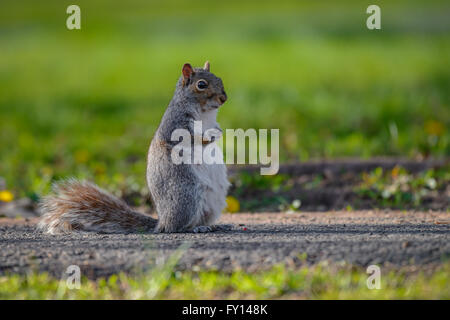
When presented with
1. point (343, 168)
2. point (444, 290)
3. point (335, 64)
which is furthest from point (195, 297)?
point (335, 64)

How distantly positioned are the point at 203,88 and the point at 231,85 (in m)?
7.10

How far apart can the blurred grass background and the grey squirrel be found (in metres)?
1.99

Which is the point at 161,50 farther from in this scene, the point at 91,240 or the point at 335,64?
the point at 91,240

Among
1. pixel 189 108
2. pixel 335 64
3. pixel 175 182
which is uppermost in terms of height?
pixel 335 64

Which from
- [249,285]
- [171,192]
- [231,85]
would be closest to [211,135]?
[171,192]

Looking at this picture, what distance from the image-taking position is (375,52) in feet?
47.6

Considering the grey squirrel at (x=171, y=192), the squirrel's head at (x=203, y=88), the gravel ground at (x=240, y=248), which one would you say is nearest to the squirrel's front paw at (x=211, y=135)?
the grey squirrel at (x=171, y=192)

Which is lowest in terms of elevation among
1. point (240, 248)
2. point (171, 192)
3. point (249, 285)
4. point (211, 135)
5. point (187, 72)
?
point (249, 285)

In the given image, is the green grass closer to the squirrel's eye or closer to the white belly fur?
the white belly fur

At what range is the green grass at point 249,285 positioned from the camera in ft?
12.3

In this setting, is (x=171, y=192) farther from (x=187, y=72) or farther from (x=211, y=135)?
(x=187, y=72)

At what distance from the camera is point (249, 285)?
3811 millimetres

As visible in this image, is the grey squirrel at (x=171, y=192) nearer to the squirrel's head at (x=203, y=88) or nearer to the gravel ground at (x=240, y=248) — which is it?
the squirrel's head at (x=203, y=88)

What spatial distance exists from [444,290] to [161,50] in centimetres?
1256
